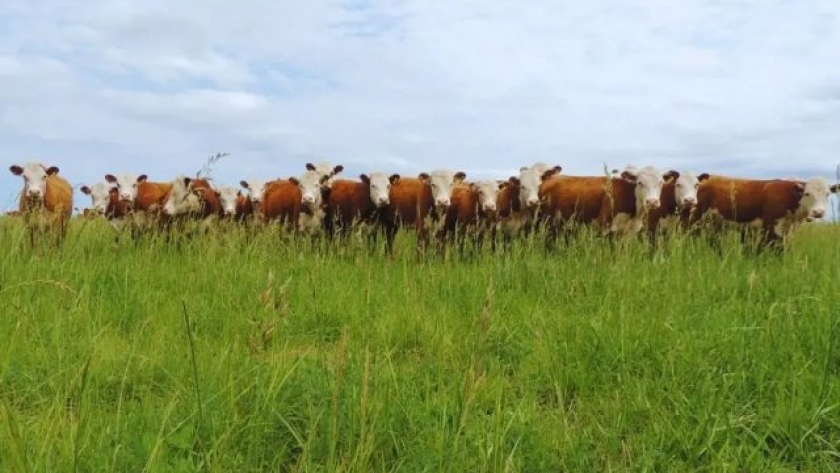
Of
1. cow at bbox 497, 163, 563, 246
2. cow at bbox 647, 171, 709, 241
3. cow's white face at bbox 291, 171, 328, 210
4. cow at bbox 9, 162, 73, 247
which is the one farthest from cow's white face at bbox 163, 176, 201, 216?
cow at bbox 647, 171, 709, 241

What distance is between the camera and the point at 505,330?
15.3 feet

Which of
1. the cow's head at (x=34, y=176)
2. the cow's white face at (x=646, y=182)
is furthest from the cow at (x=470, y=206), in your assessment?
the cow's head at (x=34, y=176)

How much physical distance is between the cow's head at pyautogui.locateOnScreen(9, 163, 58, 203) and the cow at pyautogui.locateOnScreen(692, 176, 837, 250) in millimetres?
12491

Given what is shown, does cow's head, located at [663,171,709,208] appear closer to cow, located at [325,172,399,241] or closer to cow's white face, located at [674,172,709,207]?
cow's white face, located at [674,172,709,207]

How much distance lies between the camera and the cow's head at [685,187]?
12.6 metres

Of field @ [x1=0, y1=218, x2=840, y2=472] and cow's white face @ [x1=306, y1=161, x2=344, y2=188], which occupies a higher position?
cow's white face @ [x1=306, y1=161, x2=344, y2=188]

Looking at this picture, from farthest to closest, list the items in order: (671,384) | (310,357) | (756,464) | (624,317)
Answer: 1. (624,317)
2. (310,357)
3. (671,384)
4. (756,464)

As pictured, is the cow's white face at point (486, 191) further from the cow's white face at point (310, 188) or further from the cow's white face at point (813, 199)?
the cow's white face at point (813, 199)

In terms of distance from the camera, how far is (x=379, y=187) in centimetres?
1341

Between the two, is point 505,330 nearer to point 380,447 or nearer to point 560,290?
point 560,290

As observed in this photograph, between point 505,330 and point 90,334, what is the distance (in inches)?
105

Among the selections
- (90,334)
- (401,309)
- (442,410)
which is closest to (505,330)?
(401,309)

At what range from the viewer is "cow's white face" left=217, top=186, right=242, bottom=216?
1611 centimetres

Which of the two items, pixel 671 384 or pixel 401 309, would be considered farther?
pixel 401 309
